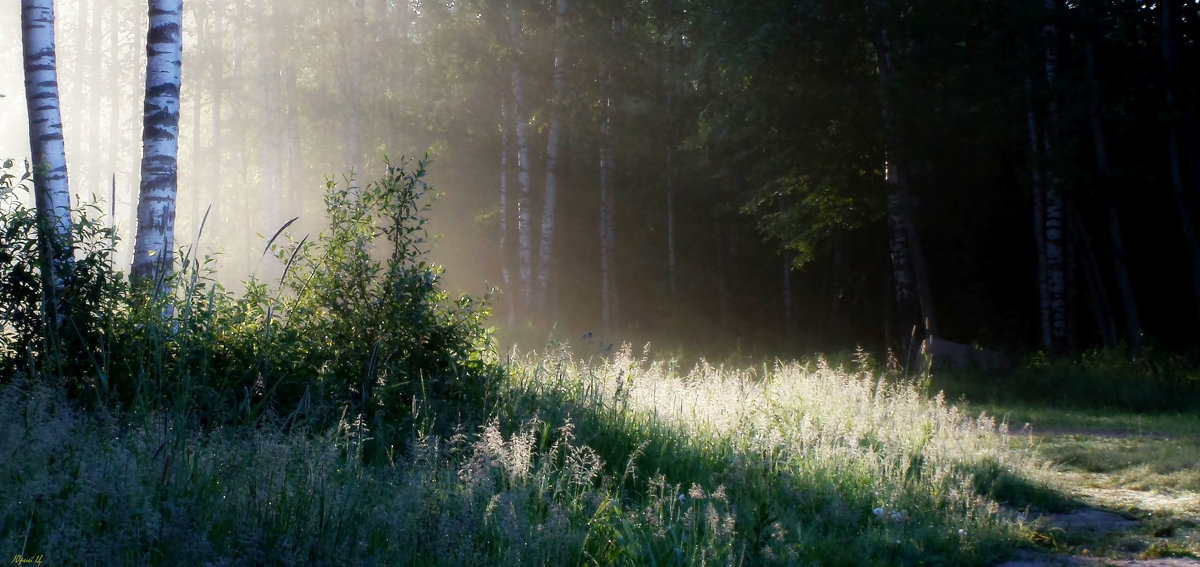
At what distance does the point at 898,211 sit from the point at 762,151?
3.98 meters

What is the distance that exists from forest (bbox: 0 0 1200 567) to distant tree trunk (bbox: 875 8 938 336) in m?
0.11

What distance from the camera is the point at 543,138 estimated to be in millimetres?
32906

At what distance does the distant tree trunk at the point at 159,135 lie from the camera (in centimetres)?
852

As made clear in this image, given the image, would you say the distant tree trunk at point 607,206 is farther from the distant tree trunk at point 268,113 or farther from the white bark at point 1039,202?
the distant tree trunk at point 268,113

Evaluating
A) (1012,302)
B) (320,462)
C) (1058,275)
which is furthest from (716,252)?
(320,462)

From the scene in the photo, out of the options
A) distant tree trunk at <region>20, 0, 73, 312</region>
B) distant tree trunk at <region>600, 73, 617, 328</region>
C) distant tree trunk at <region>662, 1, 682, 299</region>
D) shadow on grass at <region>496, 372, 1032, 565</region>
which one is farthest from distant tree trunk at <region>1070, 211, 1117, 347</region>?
distant tree trunk at <region>20, 0, 73, 312</region>

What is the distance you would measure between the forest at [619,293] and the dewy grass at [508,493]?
0.10 ft

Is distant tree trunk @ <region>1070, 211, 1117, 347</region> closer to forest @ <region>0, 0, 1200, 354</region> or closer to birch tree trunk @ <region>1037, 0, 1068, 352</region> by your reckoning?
forest @ <region>0, 0, 1200, 354</region>

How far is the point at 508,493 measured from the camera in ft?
15.9

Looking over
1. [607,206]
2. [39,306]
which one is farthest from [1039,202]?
[39,306]

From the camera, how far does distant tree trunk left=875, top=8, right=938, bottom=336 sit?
63.8 ft

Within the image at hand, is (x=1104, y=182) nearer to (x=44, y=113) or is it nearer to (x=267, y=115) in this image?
(x=44, y=113)

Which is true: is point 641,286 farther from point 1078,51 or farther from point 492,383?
point 492,383

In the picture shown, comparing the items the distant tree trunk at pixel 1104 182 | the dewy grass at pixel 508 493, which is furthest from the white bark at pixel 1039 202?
the dewy grass at pixel 508 493
